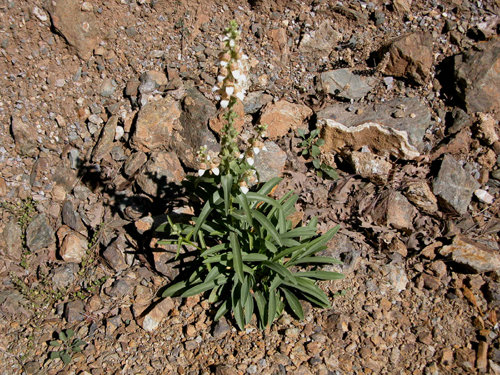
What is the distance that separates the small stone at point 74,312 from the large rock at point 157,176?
164 cm

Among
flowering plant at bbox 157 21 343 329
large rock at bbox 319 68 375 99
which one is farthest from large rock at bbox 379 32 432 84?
flowering plant at bbox 157 21 343 329

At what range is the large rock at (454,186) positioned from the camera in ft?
16.2

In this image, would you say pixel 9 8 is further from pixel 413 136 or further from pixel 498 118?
pixel 498 118

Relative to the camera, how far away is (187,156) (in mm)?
5461

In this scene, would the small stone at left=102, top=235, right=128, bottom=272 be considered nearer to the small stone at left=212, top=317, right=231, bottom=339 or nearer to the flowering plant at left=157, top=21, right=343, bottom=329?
the flowering plant at left=157, top=21, right=343, bottom=329

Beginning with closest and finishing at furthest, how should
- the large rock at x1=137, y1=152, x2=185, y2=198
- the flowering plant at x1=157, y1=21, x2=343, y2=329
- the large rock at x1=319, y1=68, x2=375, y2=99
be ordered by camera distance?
the flowering plant at x1=157, y1=21, x2=343, y2=329, the large rock at x1=137, y1=152, x2=185, y2=198, the large rock at x1=319, y1=68, x2=375, y2=99

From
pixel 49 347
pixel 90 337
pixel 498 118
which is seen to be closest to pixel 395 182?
pixel 498 118

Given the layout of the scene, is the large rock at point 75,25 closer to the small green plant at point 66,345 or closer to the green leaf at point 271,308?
the small green plant at point 66,345

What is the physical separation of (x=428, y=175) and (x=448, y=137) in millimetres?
673

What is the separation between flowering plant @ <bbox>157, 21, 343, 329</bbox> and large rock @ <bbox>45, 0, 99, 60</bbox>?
3188 millimetres

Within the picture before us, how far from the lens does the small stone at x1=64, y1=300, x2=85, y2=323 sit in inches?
180

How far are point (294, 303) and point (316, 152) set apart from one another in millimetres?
2208

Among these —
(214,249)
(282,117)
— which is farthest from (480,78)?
(214,249)

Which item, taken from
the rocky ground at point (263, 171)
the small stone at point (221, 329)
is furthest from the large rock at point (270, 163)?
the small stone at point (221, 329)
